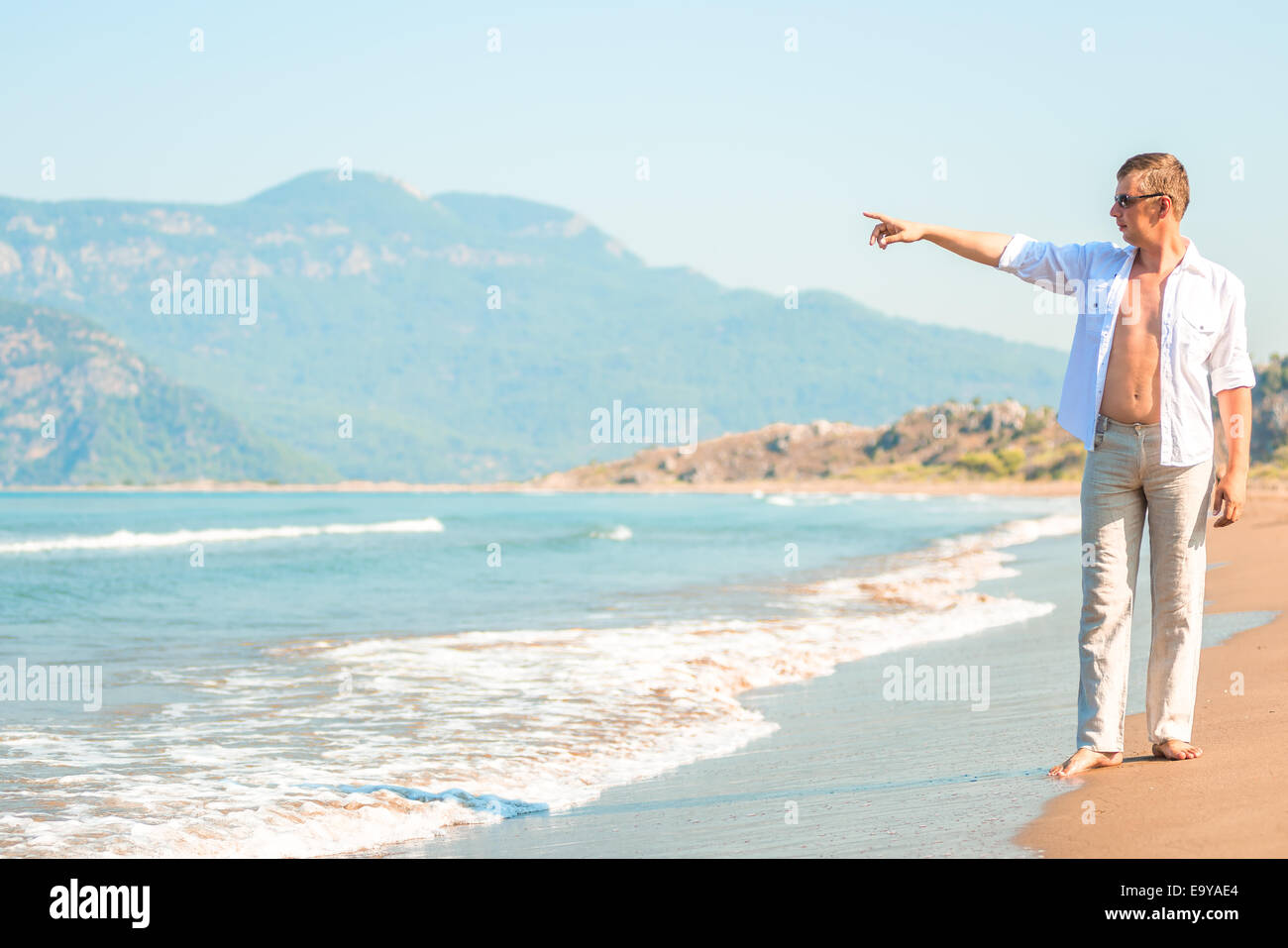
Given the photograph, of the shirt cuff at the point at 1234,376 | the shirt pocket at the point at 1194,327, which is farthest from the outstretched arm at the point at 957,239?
the shirt cuff at the point at 1234,376

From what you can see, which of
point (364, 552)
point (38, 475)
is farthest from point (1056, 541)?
point (38, 475)

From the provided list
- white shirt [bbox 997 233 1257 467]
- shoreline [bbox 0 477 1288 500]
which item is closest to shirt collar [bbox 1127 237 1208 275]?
white shirt [bbox 997 233 1257 467]

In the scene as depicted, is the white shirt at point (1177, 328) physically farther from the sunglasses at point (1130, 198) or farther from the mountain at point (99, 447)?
the mountain at point (99, 447)

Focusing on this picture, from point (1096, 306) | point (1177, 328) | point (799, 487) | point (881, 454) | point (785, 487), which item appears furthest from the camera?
point (881, 454)

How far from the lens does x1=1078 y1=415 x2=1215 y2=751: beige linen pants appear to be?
4363mm

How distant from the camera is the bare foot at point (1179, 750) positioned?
4.50m

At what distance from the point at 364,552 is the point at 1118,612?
2311 cm

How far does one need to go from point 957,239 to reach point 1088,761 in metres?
2.02

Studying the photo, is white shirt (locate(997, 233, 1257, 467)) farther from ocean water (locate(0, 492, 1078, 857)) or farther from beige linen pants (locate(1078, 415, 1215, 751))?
ocean water (locate(0, 492, 1078, 857))

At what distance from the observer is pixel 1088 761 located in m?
4.54

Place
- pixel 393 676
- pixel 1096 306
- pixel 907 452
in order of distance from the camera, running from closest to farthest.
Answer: pixel 1096 306, pixel 393 676, pixel 907 452

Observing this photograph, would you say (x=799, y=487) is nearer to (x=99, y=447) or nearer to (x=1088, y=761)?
(x=1088, y=761)

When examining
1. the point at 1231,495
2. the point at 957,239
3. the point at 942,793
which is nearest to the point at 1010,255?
the point at 957,239
